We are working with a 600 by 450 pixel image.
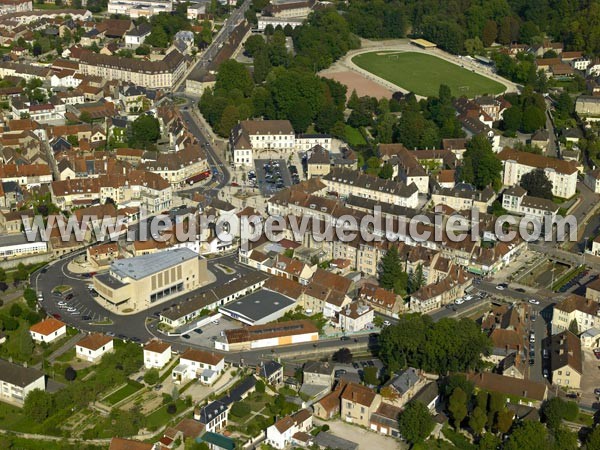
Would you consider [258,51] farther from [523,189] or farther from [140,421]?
[140,421]

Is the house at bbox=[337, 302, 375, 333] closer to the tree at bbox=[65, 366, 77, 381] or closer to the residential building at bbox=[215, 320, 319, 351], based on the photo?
the residential building at bbox=[215, 320, 319, 351]

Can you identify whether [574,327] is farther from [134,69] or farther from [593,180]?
[134,69]

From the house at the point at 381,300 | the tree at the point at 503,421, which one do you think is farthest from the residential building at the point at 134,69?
the tree at the point at 503,421

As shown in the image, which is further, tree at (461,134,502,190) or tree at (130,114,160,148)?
tree at (130,114,160,148)

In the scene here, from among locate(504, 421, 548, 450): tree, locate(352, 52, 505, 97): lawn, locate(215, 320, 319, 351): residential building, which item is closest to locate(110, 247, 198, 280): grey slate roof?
locate(215, 320, 319, 351): residential building

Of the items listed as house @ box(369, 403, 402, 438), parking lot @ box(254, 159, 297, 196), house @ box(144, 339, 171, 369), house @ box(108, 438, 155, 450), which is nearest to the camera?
house @ box(108, 438, 155, 450)

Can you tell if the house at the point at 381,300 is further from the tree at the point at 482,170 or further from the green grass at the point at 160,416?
the tree at the point at 482,170

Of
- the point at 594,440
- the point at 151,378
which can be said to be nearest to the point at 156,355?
the point at 151,378

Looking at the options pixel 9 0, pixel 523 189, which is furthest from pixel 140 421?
pixel 9 0

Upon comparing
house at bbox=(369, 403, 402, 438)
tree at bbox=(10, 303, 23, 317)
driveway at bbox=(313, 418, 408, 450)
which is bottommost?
driveway at bbox=(313, 418, 408, 450)
